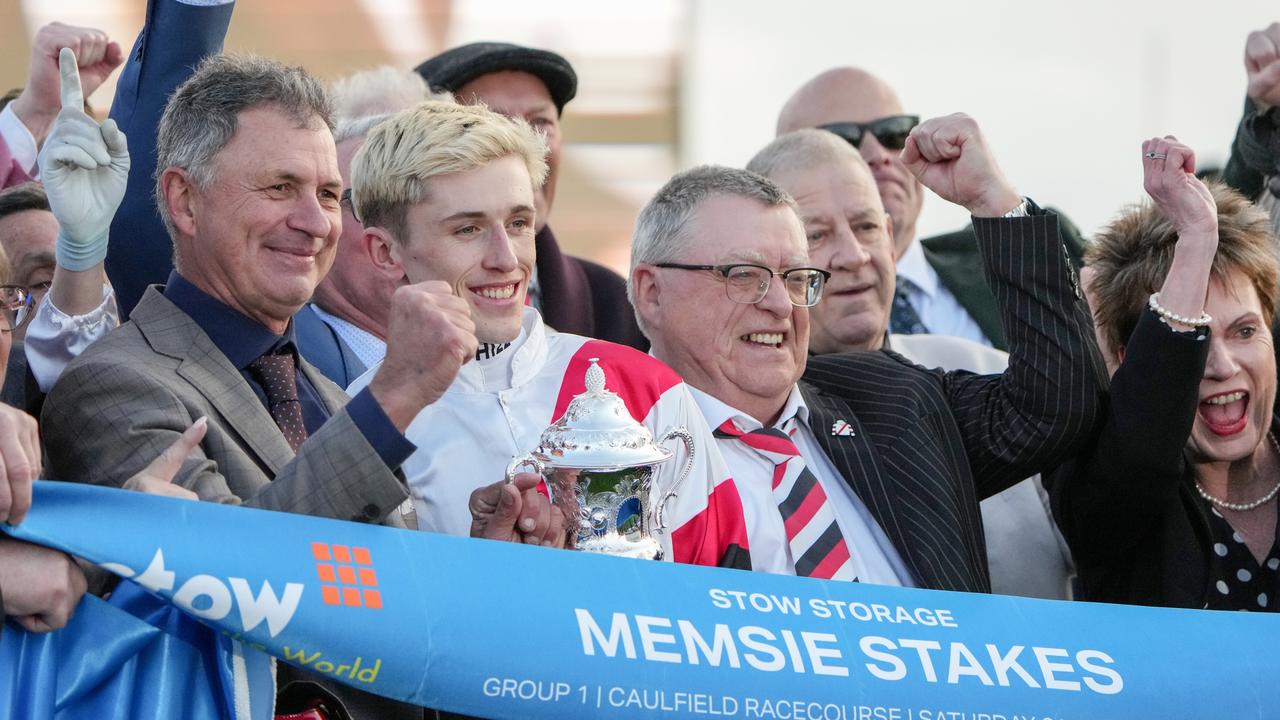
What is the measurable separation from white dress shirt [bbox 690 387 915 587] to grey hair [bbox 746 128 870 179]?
1029 mm

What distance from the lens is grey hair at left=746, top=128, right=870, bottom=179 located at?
468 cm

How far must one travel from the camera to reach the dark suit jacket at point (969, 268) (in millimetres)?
5180

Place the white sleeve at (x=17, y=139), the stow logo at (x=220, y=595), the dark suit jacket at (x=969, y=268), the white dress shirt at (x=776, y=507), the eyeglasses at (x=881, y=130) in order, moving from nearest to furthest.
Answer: the stow logo at (x=220, y=595) → the white dress shirt at (x=776, y=507) → the white sleeve at (x=17, y=139) → the dark suit jacket at (x=969, y=268) → the eyeglasses at (x=881, y=130)

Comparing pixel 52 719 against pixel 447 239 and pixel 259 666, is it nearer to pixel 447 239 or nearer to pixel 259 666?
pixel 259 666

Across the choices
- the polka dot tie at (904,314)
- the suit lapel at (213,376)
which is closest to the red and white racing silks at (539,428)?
the suit lapel at (213,376)

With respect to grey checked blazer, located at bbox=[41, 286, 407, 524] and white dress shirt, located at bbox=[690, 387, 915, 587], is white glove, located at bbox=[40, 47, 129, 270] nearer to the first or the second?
grey checked blazer, located at bbox=[41, 286, 407, 524]

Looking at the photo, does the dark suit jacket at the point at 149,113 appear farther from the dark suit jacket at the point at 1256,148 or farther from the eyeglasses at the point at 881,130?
the dark suit jacket at the point at 1256,148

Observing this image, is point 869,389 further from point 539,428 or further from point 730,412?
point 539,428

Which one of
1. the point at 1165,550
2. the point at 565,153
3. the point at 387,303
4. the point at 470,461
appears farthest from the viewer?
the point at 565,153

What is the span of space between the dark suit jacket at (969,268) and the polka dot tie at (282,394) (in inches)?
102

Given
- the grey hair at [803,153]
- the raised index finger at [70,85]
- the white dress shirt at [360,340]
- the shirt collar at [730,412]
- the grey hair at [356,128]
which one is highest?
the raised index finger at [70,85]

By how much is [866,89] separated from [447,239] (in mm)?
2564

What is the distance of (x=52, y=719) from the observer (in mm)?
2543

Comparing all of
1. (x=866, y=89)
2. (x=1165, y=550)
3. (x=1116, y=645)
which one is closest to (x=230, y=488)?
(x=1116, y=645)
